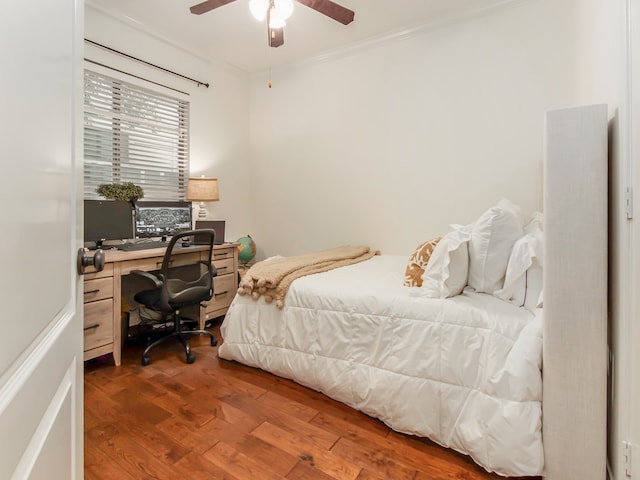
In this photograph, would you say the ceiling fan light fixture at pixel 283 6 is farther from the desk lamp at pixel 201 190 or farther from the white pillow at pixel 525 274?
the white pillow at pixel 525 274

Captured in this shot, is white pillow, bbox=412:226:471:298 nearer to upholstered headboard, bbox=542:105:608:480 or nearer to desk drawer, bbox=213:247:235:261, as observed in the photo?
upholstered headboard, bbox=542:105:608:480

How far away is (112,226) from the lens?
9.06 feet

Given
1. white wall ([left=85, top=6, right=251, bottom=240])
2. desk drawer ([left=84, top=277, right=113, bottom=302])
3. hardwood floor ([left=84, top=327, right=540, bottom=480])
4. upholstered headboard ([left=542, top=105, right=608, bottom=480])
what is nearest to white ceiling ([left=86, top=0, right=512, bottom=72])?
white wall ([left=85, top=6, right=251, bottom=240])

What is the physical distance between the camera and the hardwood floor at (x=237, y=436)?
4.85 feet

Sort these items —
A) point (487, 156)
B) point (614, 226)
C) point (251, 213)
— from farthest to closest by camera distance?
point (251, 213), point (487, 156), point (614, 226)

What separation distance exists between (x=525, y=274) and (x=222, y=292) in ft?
8.26

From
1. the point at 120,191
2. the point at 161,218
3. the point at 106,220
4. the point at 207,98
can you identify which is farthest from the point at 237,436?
the point at 207,98

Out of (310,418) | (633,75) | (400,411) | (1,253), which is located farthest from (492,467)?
(1,253)

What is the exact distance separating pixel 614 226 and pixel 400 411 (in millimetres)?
1237

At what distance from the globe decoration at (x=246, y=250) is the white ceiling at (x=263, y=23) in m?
2.11

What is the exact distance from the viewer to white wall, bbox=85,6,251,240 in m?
2.99

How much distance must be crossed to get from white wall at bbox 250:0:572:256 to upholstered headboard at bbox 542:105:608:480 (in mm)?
1635

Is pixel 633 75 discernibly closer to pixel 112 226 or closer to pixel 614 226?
pixel 614 226

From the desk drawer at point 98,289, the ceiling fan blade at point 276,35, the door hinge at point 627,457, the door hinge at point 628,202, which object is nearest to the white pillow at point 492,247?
the door hinge at point 628,202
